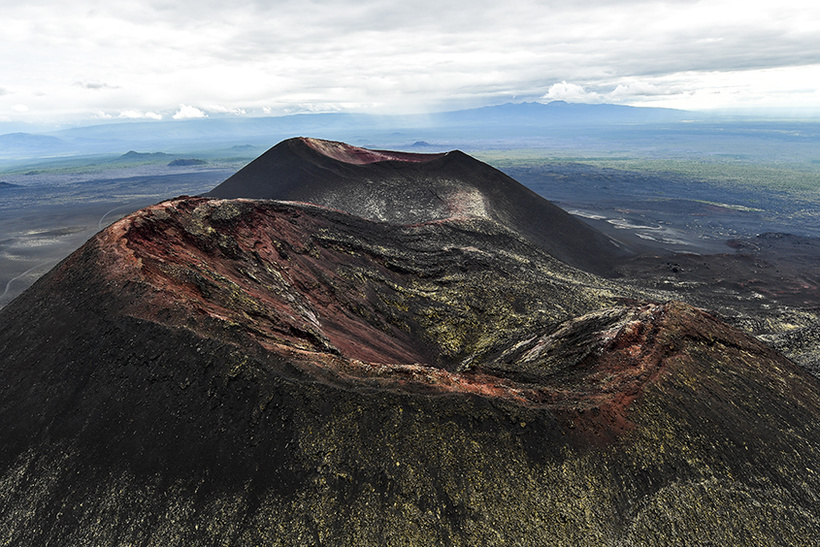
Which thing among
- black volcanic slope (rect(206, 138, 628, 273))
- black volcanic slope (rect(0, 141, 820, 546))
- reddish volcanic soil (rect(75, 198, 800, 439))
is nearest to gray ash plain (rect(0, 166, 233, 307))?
black volcanic slope (rect(206, 138, 628, 273))

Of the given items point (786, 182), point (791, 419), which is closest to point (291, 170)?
point (791, 419)

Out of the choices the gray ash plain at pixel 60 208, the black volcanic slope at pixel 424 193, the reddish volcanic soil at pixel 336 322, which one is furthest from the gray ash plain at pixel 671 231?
the reddish volcanic soil at pixel 336 322

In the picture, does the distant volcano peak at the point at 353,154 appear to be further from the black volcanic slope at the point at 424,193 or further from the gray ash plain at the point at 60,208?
the gray ash plain at the point at 60,208

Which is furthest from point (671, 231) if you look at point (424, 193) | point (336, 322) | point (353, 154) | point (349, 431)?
point (349, 431)

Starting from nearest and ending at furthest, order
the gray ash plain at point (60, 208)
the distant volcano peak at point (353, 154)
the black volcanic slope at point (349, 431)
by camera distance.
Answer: the black volcanic slope at point (349, 431)
the gray ash plain at point (60, 208)
the distant volcano peak at point (353, 154)

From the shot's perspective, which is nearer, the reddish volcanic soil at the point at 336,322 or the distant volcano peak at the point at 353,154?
the reddish volcanic soil at the point at 336,322

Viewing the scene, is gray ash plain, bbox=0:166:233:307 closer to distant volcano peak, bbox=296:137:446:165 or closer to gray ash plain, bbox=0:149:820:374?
gray ash plain, bbox=0:149:820:374

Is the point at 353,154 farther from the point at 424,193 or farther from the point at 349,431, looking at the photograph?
the point at 349,431
